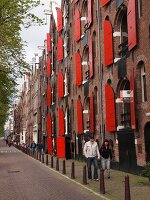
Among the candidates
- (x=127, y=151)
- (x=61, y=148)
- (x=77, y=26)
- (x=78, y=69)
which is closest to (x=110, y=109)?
(x=127, y=151)

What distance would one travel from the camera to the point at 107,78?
2156 cm

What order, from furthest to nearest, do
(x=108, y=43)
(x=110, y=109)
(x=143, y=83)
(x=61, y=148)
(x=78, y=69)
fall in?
(x=61, y=148) → (x=78, y=69) → (x=108, y=43) → (x=110, y=109) → (x=143, y=83)

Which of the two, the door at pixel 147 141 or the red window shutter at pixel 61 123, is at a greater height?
the red window shutter at pixel 61 123

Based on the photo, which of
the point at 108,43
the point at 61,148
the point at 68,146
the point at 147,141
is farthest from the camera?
the point at 61,148

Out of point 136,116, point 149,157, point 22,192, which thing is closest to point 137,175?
point 149,157

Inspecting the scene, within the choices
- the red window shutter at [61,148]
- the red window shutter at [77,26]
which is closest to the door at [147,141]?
the red window shutter at [77,26]

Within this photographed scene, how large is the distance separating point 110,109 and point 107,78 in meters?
2.23

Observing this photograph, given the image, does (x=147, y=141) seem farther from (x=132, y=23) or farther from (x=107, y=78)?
(x=107, y=78)

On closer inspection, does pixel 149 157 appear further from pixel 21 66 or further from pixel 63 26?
pixel 63 26

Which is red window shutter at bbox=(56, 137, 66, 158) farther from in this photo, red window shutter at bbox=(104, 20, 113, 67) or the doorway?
red window shutter at bbox=(104, 20, 113, 67)

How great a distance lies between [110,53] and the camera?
20.7 metres

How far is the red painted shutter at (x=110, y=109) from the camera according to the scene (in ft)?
65.4

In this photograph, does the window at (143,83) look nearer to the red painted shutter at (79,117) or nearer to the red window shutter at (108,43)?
the red window shutter at (108,43)

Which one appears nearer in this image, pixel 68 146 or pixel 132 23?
pixel 132 23
